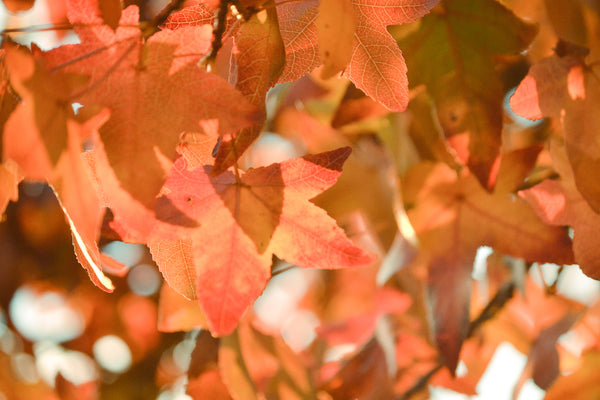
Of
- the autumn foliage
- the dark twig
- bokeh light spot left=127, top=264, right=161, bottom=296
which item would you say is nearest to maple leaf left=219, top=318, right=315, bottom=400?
the autumn foliage

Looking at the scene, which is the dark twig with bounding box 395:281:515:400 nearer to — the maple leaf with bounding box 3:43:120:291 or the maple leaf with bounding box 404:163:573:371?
the maple leaf with bounding box 404:163:573:371

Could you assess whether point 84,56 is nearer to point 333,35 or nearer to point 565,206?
point 333,35

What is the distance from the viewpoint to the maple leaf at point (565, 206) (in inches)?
23.1

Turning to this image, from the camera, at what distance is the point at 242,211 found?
0.54 m

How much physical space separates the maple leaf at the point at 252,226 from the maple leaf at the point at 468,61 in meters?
0.17

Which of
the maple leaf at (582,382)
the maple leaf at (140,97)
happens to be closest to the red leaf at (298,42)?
the maple leaf at (140,97)

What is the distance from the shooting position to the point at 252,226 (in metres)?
0.54

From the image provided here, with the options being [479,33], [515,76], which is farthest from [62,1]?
[515,76]

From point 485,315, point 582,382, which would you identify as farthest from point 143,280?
point 582,382

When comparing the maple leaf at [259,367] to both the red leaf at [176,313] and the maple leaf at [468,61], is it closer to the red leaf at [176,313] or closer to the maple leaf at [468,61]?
the red leaf at [176,313]

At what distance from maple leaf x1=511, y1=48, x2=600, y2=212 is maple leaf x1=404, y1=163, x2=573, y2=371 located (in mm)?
116

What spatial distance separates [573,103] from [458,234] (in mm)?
226

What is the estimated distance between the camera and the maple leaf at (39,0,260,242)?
1.42 ft

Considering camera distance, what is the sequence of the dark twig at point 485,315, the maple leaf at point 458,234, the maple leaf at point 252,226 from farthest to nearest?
the dark twig at point 485,315 → the maple leaf at point 458,234 → the maple leaf at point 252,226
